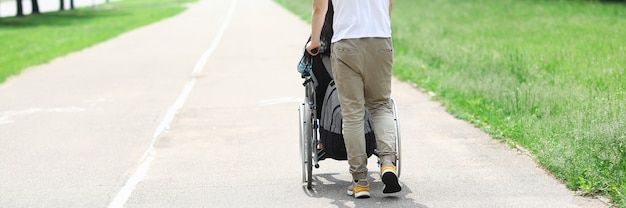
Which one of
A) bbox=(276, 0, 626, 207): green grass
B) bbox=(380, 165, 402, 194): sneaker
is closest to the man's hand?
bbox=(380, 165, 402, 194): sneaker

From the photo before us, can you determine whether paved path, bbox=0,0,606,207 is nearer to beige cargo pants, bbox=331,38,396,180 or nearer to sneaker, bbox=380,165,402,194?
sneaker, bbox=380,165,402,194

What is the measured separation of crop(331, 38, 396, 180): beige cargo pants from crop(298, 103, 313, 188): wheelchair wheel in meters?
0.34

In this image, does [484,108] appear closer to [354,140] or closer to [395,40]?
[354,140]

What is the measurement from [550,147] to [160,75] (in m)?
10.2

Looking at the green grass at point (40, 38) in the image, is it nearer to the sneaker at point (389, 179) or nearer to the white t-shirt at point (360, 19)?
the white t-shirt at point (360, 19)

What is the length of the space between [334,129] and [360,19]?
0.78 metres

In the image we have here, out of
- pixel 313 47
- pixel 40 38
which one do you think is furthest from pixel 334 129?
pixel 40 38

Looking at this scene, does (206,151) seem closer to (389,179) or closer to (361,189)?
(361,189)

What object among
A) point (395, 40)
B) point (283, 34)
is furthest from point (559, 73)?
point (283, 34)

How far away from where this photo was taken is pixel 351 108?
6680mm

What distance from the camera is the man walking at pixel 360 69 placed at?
6602mm

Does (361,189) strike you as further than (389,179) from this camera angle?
Yes

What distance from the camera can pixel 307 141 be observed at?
6.95 meters

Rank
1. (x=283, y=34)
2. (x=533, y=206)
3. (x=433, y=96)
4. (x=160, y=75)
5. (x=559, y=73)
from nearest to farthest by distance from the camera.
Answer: (x=533, y=206) < (x=433, y=96) < (x=559, y=73) < (x=160, y=75) < (x=283, y=34)
